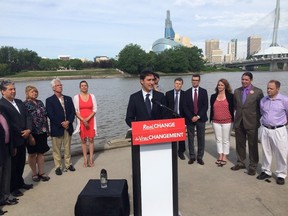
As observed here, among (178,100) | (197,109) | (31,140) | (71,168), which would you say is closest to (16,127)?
(31,140)

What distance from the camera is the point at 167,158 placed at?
3199 millimetres

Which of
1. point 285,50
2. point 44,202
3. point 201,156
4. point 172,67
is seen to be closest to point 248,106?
point 201,156

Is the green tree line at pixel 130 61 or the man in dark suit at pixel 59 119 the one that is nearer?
the man in dark suit at pixel 59 119

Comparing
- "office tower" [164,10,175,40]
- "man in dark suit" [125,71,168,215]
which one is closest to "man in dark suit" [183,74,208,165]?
"man in dark suit" [125,71,168,215]

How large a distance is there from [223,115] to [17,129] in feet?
12.4

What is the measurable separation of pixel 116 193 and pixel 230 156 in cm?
377

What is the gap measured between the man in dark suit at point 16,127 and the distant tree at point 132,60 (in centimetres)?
7456

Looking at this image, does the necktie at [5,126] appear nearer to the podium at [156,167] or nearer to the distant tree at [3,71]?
the podium at [156,167]

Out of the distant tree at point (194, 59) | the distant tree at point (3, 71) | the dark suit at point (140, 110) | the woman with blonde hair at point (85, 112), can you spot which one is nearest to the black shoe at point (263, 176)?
the dark suit at point (140, 110)

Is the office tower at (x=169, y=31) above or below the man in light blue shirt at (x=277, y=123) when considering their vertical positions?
above

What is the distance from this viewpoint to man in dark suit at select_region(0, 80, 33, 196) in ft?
14.2

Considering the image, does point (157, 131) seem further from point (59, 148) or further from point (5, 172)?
point (59, 148)

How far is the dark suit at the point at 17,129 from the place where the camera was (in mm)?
4305

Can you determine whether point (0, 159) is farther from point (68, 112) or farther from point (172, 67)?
point (172, 67)
